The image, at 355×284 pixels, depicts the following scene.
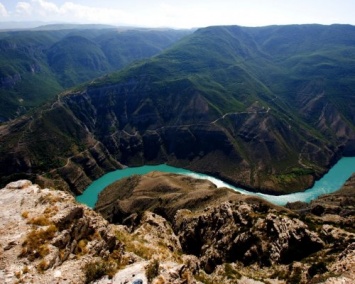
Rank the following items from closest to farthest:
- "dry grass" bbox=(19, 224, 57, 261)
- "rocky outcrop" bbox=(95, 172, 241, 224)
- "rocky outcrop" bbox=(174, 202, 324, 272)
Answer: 1. "dry grass" bbox=(19, 224, 57, 261)
2. "rocky outcrop" bbox=(174, 202, 324, 272)
3. "rocky outcrop" bbox=(95, 172, 241, 224)

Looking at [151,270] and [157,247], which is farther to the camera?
[157,247]

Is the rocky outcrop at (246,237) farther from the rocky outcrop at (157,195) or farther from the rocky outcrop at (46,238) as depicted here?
the rocky outcrop at (46,238)

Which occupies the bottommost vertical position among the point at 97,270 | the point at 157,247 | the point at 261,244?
the point at 261,244

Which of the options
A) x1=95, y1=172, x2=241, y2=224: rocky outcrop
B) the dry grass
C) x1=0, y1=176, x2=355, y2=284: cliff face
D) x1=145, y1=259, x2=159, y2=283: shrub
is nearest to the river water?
x1=95, y1=172, x2=241, y2=224: rocky outcrop

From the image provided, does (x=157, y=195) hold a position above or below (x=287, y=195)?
above

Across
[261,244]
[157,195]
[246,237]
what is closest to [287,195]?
[157,195]

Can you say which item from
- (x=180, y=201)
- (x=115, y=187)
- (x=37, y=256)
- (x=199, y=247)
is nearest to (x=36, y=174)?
(x=115, y=187)

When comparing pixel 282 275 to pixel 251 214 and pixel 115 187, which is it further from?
pixel 115 187

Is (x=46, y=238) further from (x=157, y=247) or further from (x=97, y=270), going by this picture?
(x=157, y=247)

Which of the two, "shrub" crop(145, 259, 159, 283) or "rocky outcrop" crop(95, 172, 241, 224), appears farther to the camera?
"rocky outcrop" crop(95, 172, 241, 224)

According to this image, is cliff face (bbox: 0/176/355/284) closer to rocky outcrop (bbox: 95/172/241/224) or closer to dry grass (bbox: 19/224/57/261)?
dry grass (bbox: 19/224/57/261)

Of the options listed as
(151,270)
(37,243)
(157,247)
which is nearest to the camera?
(151,270)
